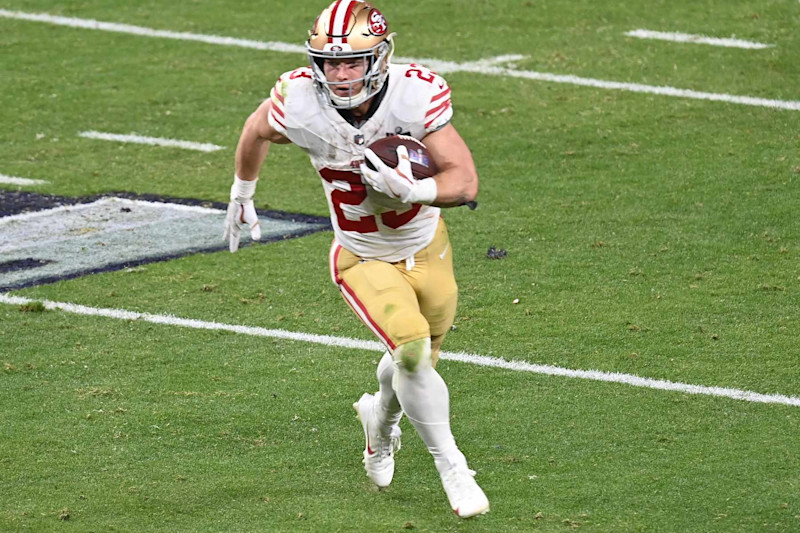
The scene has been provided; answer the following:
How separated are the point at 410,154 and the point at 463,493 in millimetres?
1193

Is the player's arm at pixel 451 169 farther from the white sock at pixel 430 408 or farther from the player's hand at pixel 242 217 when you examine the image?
the player's hand at pixel 242 217

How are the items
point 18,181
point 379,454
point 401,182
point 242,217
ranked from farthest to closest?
1. point 18,181
2. point 242,217
3. point 379,454
4. point 401,182

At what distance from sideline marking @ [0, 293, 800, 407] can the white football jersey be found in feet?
4.40

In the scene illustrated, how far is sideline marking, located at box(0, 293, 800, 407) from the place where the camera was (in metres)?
5.98

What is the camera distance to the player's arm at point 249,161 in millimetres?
5375

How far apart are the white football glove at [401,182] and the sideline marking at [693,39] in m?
7.56

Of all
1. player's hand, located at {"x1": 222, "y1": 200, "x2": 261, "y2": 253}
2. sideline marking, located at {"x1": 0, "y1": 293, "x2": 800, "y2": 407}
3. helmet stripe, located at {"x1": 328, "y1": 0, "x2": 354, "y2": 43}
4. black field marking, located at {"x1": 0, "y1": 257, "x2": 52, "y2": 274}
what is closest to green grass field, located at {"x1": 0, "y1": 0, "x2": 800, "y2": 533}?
sideline marking, located at {"x1": 0, "y1": 293, "x2": 800, "y2": 407}

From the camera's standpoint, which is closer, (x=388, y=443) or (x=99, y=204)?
(x=388, y=443)

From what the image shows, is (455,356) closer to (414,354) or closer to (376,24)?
(414,354)

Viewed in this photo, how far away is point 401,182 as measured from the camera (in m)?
4.62

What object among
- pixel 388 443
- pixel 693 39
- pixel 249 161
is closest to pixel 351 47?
pixel 249 161

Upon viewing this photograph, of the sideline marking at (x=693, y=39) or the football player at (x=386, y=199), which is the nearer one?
the football player at (x=386, y=199)

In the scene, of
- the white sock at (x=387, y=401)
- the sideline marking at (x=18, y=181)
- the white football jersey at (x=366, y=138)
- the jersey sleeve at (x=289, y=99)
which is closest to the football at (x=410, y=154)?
the white football jersey at (x=366, y=138)

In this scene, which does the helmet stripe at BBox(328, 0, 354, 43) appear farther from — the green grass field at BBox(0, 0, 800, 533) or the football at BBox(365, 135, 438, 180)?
the green grass field at BBox(0, 0, 800, 533)
